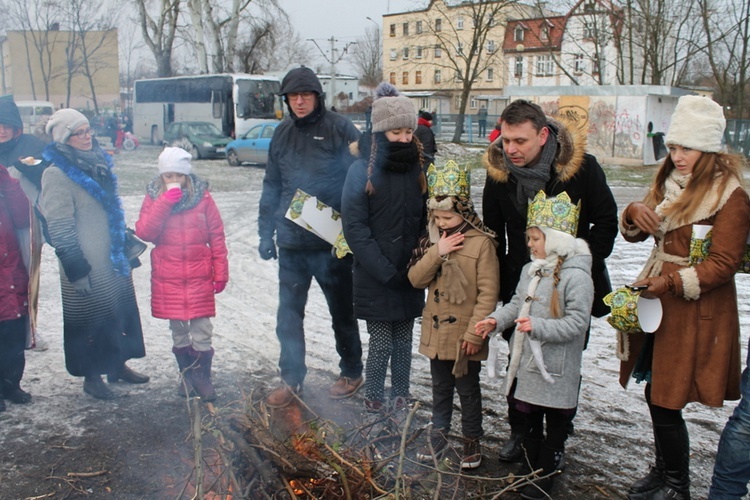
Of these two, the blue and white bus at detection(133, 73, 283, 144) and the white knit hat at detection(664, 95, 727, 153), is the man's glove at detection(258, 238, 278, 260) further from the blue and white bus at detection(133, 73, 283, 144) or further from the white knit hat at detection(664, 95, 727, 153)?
the blue and white bus at detection(133, 73, 283, 144)

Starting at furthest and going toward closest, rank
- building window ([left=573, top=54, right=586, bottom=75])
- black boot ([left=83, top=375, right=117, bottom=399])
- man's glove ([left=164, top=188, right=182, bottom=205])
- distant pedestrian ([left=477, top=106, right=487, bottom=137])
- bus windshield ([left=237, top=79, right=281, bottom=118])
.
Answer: distant pedestrian ([left=477, top=106, right=487, bottom=137]), building window ([left=573, top=54, right=586, bottom=75]), bus windshield ([left=237, top=79, right=281, bottom=118]), black boot ([left=83, top=375, right=117, bottom=399]), man's glove ([left=164, top=188, right=182, bottom=205])

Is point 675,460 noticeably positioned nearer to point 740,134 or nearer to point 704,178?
point 704,178

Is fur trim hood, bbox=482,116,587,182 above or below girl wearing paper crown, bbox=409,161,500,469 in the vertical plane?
above

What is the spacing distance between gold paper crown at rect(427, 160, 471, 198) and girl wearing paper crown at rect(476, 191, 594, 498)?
0.42 meters

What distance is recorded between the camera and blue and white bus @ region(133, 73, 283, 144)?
27.7 meters

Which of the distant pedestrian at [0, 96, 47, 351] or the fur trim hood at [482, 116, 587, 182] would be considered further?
the distant pedestrian at [0, 96, 47, 351]

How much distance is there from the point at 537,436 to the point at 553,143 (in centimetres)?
147

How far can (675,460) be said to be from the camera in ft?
10.6

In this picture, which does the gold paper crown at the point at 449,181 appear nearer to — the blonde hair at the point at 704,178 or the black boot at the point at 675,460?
the blonde hair at the point at 704,178

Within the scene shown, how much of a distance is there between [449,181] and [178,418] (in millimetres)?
2209

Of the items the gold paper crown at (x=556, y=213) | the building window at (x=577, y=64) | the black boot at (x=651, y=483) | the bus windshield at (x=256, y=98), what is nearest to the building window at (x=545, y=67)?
the building window at (x=577, y=64)

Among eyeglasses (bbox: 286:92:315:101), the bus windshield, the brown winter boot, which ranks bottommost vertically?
the brown winter boot

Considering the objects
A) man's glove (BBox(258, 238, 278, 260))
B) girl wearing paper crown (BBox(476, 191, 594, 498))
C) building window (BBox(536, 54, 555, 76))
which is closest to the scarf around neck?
girl wearing paper crown (BBox(476, 191, 594, 498))

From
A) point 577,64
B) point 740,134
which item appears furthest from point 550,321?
point 577,64
